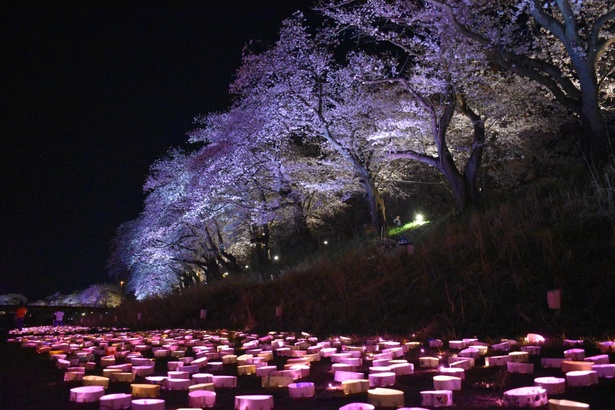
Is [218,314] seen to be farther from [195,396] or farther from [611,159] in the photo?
[195,396]

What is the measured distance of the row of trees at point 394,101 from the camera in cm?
1060

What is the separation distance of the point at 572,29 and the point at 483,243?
5.26 metres

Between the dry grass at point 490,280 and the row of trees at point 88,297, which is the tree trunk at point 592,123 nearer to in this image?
the dry grass at point 490,280

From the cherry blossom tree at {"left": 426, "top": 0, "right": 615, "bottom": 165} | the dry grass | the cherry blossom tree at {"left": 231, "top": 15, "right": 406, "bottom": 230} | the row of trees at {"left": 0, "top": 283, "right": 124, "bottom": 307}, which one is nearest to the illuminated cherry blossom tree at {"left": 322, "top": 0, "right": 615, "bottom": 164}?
the cherry blossom tree at {"left": 426, "top": 0, "right": 615, "bottom": 165}

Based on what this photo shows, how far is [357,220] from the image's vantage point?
31734 millimetres

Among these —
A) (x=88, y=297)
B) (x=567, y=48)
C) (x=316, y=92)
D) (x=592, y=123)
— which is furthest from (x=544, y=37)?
(x=88, y=297)

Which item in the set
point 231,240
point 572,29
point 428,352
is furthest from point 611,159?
point 231,240

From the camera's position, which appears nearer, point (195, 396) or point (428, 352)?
point (195, 396)

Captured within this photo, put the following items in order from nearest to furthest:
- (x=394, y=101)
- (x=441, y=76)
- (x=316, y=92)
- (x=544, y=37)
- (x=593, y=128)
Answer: (x=593, y=128) → (x=441, y=76) → (x=544, y=37) → (x=316, y=92) → (x=394, y=101)

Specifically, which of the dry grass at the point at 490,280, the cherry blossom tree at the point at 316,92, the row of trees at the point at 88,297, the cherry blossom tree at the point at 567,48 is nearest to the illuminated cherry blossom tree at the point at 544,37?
the cherry blossom tree at the point at 567,48

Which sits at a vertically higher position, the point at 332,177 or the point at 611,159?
the point at 332,177

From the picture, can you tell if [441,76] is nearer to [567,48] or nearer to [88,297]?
[567,48]

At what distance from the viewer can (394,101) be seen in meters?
19.0

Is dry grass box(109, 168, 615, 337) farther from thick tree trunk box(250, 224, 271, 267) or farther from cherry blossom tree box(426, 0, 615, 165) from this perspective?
thick tree trunk box(250, 224, 271, 267)
